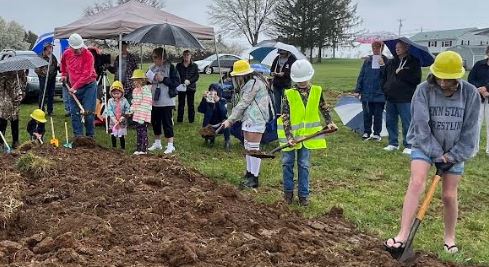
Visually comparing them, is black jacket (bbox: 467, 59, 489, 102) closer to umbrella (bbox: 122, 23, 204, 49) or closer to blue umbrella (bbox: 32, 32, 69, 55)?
umbrella (bbox: 122, 23, 204, 49)

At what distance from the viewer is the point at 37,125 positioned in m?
9.82

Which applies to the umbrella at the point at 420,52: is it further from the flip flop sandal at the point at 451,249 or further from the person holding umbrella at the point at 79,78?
the person holding umbrella at the point at 79,78

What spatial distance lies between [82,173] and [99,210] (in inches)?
69.9

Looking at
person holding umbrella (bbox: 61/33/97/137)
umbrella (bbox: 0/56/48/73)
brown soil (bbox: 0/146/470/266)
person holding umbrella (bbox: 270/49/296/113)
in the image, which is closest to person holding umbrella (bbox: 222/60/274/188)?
brown soil (bbox: 0/146/470/266)

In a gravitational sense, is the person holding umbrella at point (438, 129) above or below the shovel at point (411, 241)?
above

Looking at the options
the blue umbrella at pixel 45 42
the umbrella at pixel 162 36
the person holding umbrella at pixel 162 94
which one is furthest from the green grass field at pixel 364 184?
the blue umbrella at pixel 45 42

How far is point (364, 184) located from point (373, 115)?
3.81m

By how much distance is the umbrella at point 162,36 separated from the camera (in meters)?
10.2

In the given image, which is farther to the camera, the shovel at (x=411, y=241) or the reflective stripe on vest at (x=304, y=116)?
the reflective stripe on vest at (x=304, y=116)

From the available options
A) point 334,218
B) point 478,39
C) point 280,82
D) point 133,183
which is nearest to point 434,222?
point 334,218

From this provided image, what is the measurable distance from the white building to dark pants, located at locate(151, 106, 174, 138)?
257 feet

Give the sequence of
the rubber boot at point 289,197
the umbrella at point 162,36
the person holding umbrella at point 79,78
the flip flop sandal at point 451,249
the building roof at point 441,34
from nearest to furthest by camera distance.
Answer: the flip flop sandal at point 451,249, the rubber boot at point 289,197, the person holding umbrella at point 79,78, the umbrella at point 162,36, the building roof at point 441,34

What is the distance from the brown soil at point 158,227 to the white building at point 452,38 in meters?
81.5

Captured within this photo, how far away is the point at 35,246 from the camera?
4406 mm
